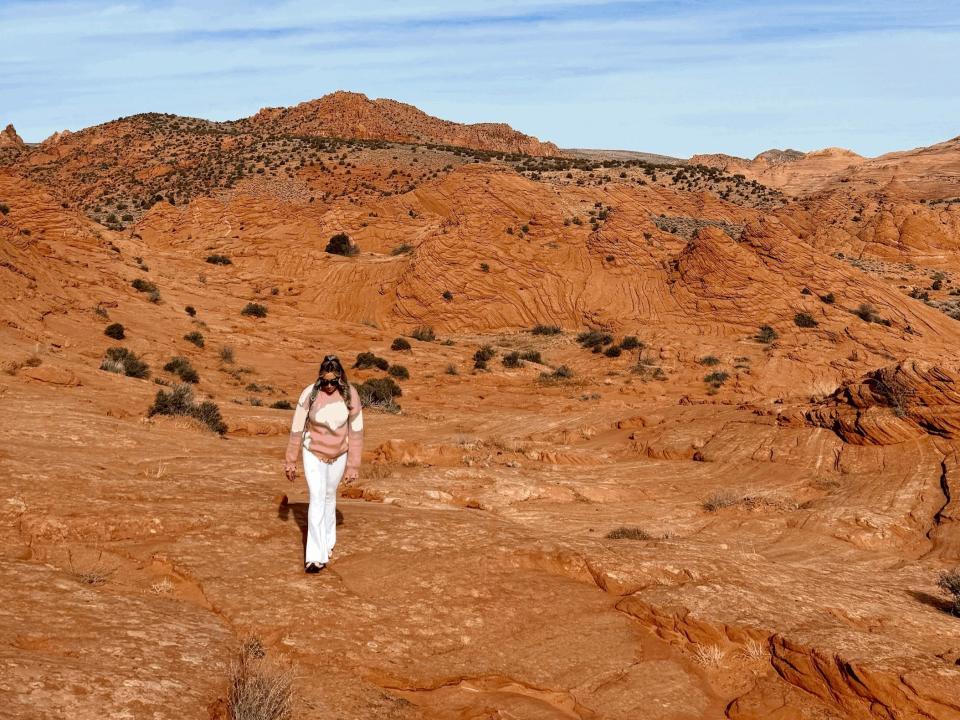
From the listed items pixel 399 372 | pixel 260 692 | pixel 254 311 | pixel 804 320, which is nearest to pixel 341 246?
pixel 254 311

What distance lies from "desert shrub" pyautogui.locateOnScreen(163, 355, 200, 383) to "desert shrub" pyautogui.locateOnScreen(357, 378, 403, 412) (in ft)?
15.8

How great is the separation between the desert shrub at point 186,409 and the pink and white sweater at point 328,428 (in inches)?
366

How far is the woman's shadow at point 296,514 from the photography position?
750cm

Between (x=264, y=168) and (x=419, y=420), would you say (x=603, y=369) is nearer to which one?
(x=419, y=420)

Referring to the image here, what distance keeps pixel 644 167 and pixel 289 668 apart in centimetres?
7809

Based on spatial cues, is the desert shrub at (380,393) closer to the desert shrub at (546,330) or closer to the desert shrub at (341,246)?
the desert shrub at (546,330)

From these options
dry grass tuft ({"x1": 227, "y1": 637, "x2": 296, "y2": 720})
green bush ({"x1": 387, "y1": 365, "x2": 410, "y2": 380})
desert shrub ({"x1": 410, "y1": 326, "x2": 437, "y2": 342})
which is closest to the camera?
dry grass tuft ({"x1": 227, "y1": 637, "x2": 296, "y2": 720})

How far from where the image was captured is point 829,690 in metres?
5.39

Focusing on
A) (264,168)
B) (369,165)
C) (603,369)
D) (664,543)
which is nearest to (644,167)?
(369,165)

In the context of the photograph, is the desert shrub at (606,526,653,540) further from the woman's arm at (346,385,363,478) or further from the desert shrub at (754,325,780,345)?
the desert shrub at (754,325,780,345)

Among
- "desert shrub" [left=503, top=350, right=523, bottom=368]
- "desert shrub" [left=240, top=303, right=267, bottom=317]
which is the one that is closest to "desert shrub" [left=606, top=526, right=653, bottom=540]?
"desert shrub" [left=503, top=350, right=523, bottom=368]

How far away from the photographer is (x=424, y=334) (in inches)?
1451

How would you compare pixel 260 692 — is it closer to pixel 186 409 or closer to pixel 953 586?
pixel 953 586

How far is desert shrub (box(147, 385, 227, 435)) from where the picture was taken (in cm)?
1568
